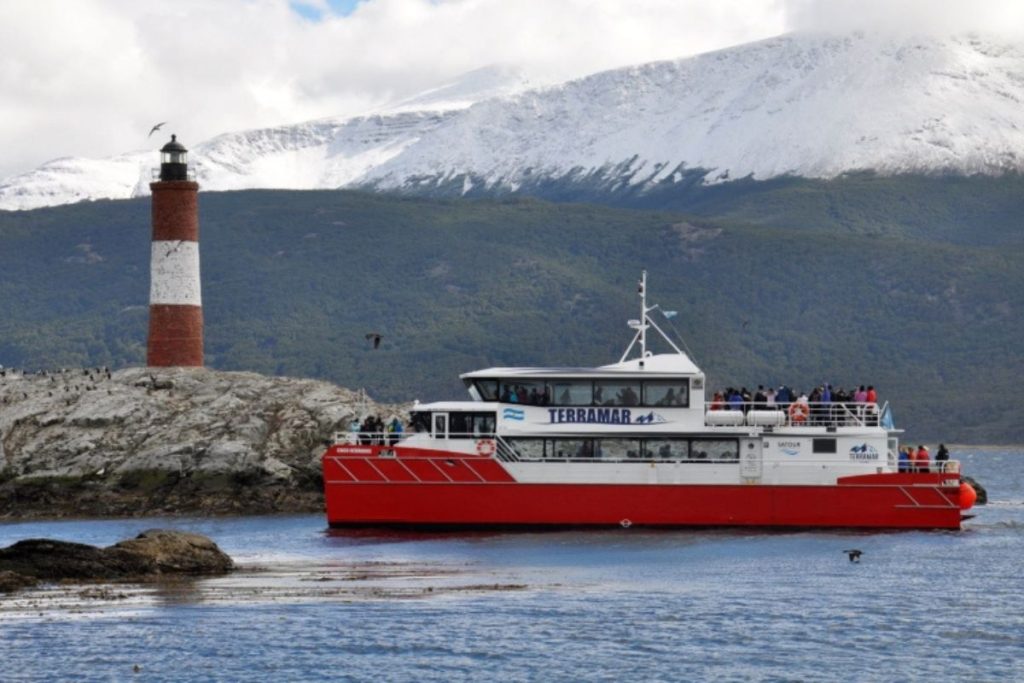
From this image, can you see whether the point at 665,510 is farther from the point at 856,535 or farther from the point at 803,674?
the point at 803,674

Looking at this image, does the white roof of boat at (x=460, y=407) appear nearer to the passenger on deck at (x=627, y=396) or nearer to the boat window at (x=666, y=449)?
the passenger on deck at (x=627, y=396)

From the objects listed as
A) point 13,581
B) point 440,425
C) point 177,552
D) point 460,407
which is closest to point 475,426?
point 460,407

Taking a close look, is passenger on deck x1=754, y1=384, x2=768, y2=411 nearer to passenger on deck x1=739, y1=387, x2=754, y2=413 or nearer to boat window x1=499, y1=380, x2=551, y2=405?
passenger on deck x1=739, y1=387, x2=754, y2=413

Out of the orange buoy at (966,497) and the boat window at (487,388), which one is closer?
the boat window at (487,388)

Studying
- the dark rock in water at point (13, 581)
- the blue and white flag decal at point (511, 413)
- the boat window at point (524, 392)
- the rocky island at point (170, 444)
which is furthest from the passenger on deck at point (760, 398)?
the dark rock in water at point (13, 581)

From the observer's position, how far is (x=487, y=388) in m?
65.7

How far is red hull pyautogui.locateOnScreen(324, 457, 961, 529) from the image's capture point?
6500cm

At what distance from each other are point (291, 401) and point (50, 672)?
40468mm

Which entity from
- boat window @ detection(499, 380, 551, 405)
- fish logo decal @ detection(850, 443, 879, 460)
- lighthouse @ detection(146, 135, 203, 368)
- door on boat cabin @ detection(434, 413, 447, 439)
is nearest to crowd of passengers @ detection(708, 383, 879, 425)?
fish logo decal @ detection(850, 443, 879, 460)

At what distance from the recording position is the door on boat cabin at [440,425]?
215 feet

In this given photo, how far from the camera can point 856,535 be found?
64.4m

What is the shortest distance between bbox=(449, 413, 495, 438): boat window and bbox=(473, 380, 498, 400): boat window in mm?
656

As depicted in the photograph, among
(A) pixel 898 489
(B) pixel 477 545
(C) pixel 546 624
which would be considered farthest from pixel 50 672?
(A) pixel 898 489

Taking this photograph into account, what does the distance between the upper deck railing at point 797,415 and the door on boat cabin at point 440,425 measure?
7978mm
